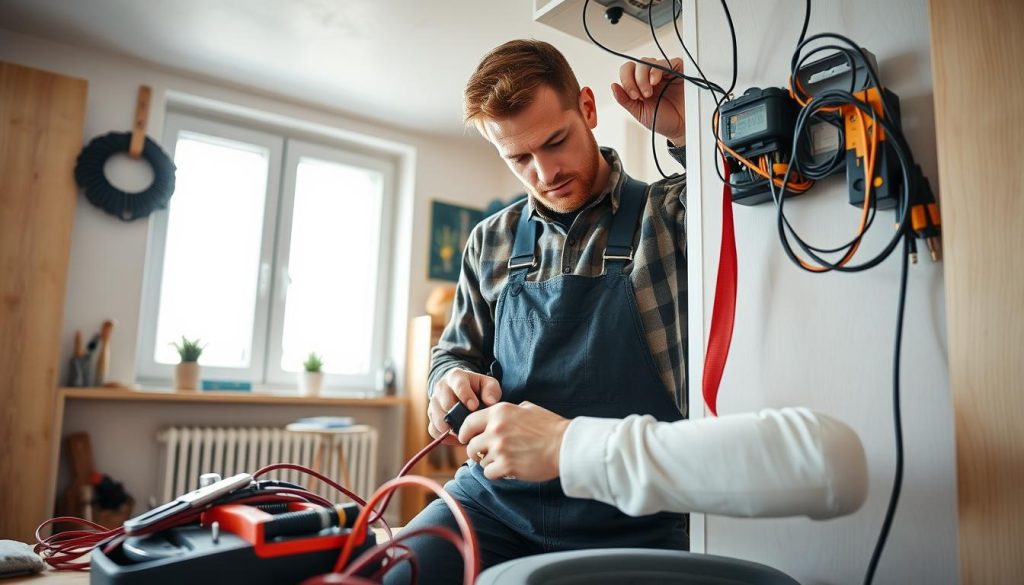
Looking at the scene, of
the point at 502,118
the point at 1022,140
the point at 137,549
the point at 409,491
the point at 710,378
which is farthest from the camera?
the point at 409,491

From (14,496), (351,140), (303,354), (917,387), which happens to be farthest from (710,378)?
(351,140)

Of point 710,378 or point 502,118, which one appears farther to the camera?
point 502,118

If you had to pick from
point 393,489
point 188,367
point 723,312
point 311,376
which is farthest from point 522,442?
point 311,376

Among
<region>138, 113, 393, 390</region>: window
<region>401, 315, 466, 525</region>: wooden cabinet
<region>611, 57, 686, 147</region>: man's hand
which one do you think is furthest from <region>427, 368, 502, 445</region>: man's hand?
<region>138, 113, 393, 390</region>: window

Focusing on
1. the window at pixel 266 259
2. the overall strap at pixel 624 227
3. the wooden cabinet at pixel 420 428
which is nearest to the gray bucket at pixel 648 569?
the overall strap at pixel 624 227

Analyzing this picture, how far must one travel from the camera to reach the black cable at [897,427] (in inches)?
24.3

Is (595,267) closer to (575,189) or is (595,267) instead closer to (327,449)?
(575,189)

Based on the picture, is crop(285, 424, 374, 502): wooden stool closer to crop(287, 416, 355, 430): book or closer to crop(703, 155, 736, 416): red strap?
crop(287, 416, 355, 430): book

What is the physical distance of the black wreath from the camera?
315cm

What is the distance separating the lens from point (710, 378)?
83 cm

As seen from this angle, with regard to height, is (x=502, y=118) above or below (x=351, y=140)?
below

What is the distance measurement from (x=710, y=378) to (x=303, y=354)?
3488 millimetres

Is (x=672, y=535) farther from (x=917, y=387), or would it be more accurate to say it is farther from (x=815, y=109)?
(x=815, y=109)

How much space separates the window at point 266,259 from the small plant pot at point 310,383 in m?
0.23
